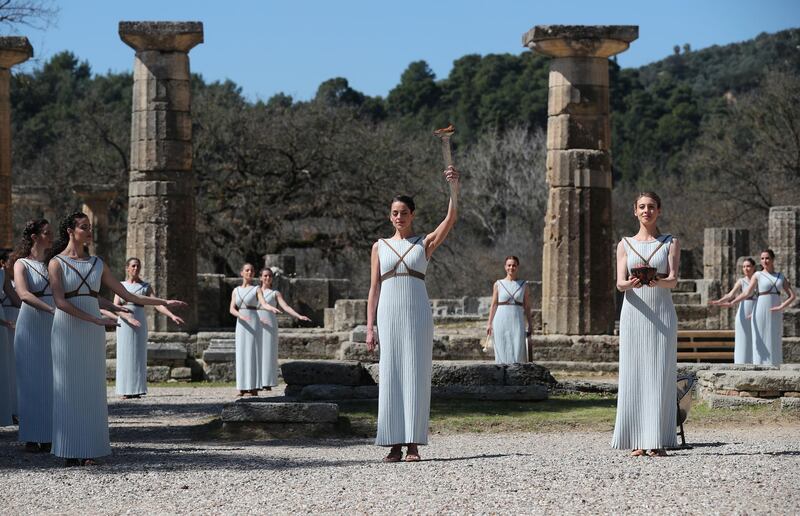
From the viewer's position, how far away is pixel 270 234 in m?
37.6

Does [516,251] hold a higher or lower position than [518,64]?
lower

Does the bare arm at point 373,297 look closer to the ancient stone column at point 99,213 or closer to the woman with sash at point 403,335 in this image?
the woman with sash at point 403,335

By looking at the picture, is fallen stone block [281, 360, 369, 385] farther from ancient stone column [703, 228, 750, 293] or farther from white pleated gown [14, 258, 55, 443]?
ancient stone column [703, 228, 750, 293]

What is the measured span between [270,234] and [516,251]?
1502 centimetres

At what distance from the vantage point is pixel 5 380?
46.0 ft

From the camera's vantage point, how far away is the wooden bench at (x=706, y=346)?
22.9 meters

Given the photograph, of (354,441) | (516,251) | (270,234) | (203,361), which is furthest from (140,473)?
(516,251)

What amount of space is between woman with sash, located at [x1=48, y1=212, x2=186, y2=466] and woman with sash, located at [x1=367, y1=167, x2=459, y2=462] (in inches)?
84.4

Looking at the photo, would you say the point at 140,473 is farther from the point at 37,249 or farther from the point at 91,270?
the point at 37,249

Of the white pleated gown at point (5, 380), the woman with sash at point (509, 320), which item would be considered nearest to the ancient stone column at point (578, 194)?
the woman with sash at point (509, 320)

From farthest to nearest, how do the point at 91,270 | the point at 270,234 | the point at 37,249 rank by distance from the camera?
the point at 270,234, the point at 37,249, the point at 91,270

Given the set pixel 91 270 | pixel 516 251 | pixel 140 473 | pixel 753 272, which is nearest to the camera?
pixel 140 473

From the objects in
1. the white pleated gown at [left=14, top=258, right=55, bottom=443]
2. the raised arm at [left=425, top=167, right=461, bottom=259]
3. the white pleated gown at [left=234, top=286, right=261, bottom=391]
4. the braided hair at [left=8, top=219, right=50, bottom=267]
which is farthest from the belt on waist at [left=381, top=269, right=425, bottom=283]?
the white pleated gown at [left=234, top=286, right=261, bottom=391]

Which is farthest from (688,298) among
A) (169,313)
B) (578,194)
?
(169,313)
